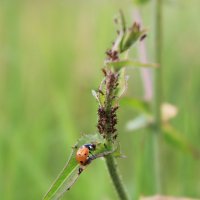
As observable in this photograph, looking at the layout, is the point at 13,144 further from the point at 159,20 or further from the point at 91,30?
the point at 91,30

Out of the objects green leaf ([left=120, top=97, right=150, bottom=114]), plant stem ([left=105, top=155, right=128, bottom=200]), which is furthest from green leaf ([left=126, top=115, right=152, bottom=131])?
plant stem ([left=105, top=155, right=128, bottom=200])

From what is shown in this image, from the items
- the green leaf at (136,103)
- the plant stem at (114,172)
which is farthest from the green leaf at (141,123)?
the plant stem at (114,172)

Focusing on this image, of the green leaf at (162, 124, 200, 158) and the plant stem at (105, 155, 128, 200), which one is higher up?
the green leaf at (162, 124, 200, 158)

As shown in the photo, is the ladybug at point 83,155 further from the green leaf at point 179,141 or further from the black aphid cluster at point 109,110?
the green leaf at point 179,141

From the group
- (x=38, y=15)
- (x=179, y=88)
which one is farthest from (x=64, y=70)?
(x=38, y=15)

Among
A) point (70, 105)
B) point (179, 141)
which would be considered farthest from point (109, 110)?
point (70, 105)

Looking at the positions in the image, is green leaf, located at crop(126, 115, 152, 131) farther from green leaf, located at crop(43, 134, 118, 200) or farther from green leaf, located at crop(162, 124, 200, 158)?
green leaf, located at crop(43, 134, 118, 200)

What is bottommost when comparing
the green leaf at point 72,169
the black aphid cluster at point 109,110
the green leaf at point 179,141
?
the green leaf at point 72,169
